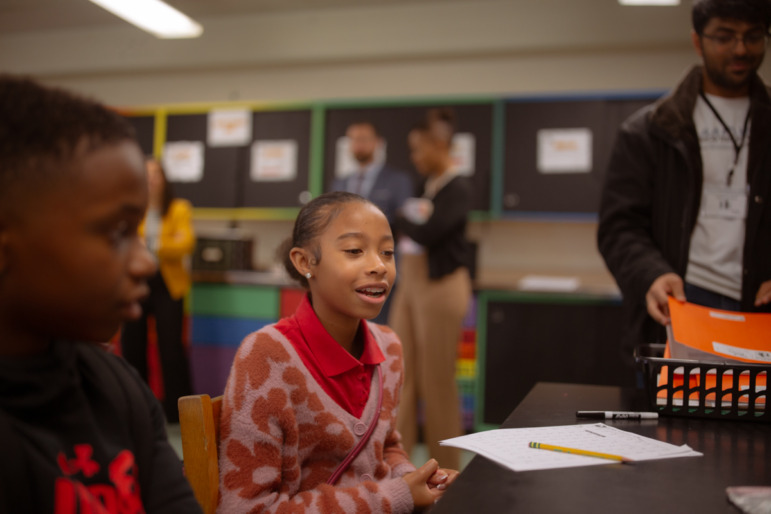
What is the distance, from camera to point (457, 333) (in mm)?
2705

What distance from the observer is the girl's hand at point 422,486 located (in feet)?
3.15

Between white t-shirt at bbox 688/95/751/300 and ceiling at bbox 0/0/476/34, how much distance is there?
3.28 metres

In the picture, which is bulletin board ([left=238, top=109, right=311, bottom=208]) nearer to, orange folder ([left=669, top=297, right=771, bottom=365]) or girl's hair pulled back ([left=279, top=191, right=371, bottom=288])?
girl's hair pulled back ([left=279, top=191, right=371, bottom=288])

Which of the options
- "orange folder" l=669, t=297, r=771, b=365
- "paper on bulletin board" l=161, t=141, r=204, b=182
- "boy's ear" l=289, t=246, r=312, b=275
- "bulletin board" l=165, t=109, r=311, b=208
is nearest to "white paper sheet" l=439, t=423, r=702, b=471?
"orange folder" l=669, t=297, r=771, b=365

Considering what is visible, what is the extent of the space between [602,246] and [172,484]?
1197mm

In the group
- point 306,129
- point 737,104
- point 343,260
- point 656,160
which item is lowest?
point 343,260

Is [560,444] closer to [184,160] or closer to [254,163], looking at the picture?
[254,163]

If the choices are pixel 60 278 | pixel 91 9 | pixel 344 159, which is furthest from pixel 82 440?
pixel 91 9

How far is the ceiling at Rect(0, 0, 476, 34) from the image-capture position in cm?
450

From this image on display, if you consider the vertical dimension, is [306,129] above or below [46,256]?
above

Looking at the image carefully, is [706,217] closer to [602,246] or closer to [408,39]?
[602,246]

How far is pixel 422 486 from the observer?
0.97m

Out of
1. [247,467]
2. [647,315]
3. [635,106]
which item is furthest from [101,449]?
[635,106]

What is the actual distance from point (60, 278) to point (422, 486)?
0.64m
